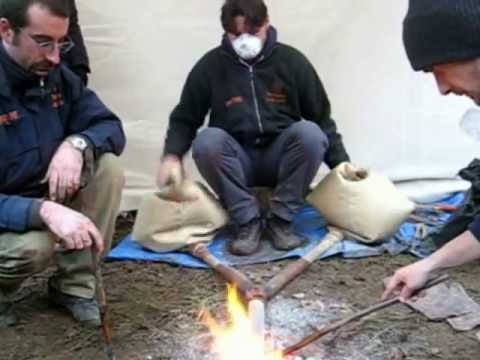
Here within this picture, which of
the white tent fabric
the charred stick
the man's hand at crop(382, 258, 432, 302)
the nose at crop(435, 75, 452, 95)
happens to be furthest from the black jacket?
the nose at crop(435, 75, 452, 95)

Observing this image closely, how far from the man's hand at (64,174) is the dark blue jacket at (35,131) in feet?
0.27

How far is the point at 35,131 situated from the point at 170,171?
0.78 metres

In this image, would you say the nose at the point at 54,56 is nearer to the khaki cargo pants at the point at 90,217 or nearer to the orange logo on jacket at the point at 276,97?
the khaki cargo pants at the point at 90,217

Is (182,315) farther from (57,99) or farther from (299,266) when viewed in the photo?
(57,99)

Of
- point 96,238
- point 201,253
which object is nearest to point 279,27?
point 201,253

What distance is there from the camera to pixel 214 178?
11.7ft

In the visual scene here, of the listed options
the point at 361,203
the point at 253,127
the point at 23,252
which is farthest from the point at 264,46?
the point at 23,252

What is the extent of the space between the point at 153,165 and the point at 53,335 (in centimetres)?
135

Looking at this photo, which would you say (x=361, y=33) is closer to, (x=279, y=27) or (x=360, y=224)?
(x=279, y=27)

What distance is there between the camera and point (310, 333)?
2.84m

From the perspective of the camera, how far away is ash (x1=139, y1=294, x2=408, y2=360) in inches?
106

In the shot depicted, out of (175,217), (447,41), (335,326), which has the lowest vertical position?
(175,217)

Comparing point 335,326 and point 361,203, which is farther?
point 361,203

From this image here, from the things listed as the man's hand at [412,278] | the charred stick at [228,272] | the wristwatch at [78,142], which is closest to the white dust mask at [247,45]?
the charred stick at [228,272]
